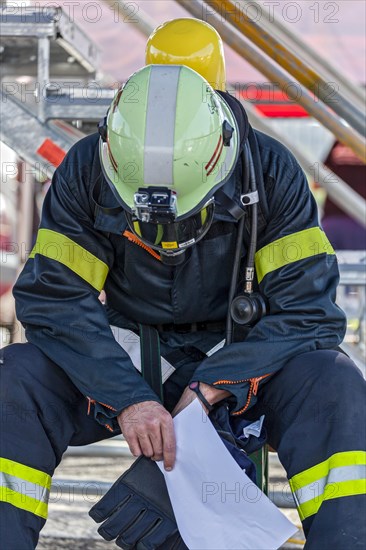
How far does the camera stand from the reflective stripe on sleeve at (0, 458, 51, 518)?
7.95ft

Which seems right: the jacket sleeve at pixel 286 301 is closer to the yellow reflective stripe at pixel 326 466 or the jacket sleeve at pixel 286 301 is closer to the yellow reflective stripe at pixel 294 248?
the yellow reflective stripe at pixel 294 248

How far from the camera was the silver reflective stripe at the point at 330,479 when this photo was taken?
233 centimetres

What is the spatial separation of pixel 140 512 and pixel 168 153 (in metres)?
0.88

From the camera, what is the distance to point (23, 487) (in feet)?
8.05

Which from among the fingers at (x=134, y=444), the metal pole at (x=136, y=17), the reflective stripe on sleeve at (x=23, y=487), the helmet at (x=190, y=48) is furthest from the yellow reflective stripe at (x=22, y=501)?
the metal pole at (x=136, y=17)

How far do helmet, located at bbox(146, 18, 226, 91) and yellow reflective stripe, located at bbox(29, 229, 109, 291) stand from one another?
722 mm

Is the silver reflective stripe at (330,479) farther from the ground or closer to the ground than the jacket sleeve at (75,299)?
closer to the ground

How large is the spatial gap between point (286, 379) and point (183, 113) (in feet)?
2.34

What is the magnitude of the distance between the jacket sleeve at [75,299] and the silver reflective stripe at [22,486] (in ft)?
0.87

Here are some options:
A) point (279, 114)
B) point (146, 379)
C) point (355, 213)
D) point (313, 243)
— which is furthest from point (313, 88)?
point (279, 114)

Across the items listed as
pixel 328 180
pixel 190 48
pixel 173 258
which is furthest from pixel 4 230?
pixel 173 258

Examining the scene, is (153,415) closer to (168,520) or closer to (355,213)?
(168,520)

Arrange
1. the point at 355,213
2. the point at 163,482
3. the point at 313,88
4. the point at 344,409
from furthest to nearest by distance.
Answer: the point at 355,213 → the point at 313,88 → the point at 163,482 → the point at 344,409

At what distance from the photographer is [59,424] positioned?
2664mm
